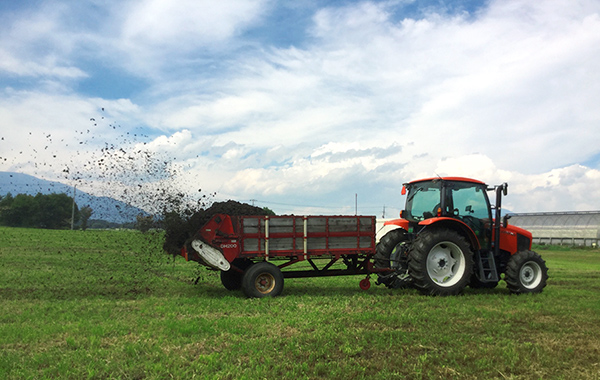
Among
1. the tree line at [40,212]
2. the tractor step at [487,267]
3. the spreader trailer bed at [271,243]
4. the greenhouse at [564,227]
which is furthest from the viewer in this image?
the tree line at [40,212]

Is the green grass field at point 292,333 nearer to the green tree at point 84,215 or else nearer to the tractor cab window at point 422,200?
the tractor cab window at point 422,200

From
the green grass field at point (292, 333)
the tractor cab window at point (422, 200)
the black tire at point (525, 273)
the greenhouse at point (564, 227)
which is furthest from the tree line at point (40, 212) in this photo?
the black tire at point (525, 273)

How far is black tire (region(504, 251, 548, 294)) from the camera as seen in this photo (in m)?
11.5

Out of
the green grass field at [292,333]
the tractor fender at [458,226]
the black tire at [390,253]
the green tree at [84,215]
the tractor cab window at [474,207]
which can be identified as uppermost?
the green tree at [84,215]

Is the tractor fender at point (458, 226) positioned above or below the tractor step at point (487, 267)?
above

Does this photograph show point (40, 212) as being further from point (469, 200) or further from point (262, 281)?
point (469, 200)

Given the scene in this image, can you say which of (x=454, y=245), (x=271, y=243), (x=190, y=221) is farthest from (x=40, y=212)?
(x=454, y=245)

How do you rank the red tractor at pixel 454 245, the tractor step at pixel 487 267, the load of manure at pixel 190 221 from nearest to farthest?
the load of manure at pixel 190 221, the red tractor at pixel 454 245, the tractor step at pixel 487 267

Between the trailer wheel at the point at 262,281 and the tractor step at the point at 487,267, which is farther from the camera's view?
the tractor step at the point at 487,267

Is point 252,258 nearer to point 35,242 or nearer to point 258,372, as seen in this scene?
point 258,372

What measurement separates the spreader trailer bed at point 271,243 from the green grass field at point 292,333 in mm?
544

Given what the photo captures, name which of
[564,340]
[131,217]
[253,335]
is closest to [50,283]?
[131,217]

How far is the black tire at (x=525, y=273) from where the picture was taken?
1155 cm

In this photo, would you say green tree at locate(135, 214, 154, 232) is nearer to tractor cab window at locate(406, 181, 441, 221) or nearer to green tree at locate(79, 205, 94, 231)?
tractor cab window at locate(406, 181, 441, 221)
